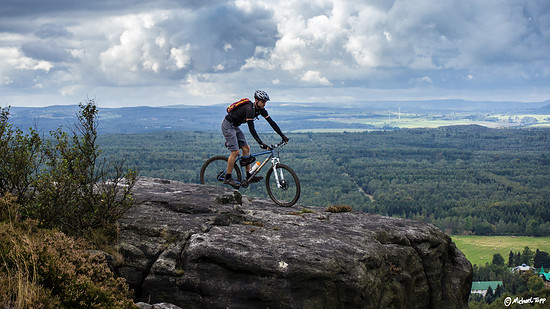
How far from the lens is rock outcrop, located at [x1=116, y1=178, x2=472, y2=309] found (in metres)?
10.4

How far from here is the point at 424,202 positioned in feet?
582

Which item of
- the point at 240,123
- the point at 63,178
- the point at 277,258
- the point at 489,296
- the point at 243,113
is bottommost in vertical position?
the point at 489,296

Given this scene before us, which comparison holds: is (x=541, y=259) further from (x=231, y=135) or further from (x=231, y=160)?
(x=231, y=135)

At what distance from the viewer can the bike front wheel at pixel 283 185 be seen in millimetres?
15702

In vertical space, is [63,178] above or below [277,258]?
above

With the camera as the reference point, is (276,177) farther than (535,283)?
No

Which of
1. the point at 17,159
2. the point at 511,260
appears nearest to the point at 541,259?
the point at 511,260

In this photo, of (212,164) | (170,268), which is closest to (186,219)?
(170,268)

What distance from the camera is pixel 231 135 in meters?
16.2

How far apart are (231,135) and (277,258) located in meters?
6.59

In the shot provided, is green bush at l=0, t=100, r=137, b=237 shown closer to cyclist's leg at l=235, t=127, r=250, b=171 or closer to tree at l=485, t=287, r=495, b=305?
cyclist's leg at l=235, t=127, r=250, b=171

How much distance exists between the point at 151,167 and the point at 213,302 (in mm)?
189296

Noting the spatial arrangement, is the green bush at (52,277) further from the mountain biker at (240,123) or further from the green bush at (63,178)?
the mountain biker at (240,123)

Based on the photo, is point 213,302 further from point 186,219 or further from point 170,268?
point 186,219
